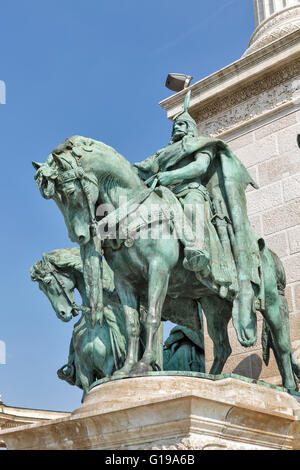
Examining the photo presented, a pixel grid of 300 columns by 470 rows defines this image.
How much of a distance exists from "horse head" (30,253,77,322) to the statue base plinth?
204cm

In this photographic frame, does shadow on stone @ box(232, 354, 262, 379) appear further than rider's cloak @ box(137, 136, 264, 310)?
Yes

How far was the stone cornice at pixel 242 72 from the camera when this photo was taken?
9516mm

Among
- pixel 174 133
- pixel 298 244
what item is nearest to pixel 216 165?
pixel 174 133

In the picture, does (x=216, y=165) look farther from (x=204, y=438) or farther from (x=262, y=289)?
(x=204, y=438)

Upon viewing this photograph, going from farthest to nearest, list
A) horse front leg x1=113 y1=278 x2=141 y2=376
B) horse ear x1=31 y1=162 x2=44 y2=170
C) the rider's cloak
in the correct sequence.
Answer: the rider's cloak → horse ear x1=31 y1=162 x2=44 y2=170 → horse front leg x1=113 y1=278 x2=141 y2=376

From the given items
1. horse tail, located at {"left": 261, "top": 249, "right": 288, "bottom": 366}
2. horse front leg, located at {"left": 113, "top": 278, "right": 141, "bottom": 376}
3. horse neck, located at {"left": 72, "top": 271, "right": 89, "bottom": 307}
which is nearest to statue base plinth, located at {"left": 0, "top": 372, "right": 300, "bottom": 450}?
horse front leg, located at {"left": 113, "top": 278, "right": 141, "bottom": 376}

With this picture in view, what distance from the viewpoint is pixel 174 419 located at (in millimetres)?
5074

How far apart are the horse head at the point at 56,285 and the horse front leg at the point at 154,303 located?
6.42ft

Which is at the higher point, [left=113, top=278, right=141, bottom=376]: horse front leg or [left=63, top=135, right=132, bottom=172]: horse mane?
[left=63, top=135, right=132, bottom=172]: horse mane

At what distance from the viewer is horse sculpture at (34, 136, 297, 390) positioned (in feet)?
20.3

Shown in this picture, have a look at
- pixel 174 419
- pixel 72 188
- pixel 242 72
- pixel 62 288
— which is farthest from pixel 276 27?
pixel 174 419

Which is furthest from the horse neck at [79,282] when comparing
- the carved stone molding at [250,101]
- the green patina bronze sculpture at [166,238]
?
the carved stone molding at [250,101]

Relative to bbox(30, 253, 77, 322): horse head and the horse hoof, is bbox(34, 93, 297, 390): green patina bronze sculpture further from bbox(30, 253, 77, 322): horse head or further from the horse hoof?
bbox(30, 253, 77, 322): horse head

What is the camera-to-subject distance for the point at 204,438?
509cm
